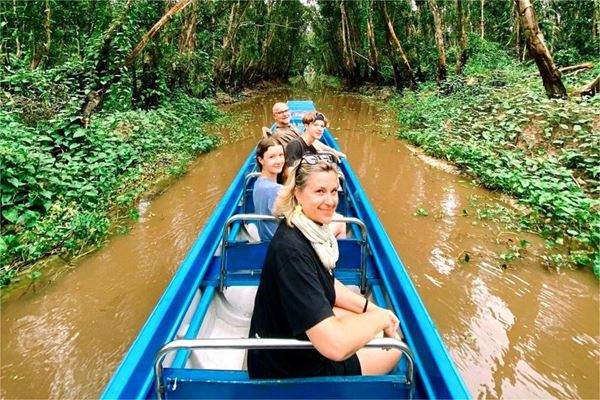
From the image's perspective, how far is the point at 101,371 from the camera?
10.1 ft

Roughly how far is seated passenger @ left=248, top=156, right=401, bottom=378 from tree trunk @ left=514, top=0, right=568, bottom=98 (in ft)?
24.8

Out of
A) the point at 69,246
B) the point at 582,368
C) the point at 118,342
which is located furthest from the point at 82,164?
the point at 582,368

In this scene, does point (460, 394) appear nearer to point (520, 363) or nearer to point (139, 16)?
point (520, 363)

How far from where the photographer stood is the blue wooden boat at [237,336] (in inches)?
69.7

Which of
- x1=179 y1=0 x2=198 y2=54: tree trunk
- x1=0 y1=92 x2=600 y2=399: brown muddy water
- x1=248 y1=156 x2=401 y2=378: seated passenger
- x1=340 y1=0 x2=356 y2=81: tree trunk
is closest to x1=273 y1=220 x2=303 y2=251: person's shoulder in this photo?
x1=248 y1=156 x2=401 y2=378: seated passenger

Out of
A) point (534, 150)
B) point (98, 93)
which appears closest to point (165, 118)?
point (98, 93)

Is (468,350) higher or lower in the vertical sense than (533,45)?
lower

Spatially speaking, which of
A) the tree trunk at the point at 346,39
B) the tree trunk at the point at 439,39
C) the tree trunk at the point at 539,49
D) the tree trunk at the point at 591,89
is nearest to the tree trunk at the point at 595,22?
the tree trunk at the point at 439,39

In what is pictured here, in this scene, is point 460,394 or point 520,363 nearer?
point 460,394

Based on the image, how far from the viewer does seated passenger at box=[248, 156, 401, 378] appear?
1.54 m

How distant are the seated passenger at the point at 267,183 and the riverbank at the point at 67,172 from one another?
2686 mm

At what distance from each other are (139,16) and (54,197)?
5.98m

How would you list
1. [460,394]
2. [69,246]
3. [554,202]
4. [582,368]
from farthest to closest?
[554,202] < [69,246] < [582,368] < [460,394]

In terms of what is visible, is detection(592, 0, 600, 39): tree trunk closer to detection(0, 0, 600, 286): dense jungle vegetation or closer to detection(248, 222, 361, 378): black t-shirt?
detection(0, 0, 600, 286): dense jungle vegetation
